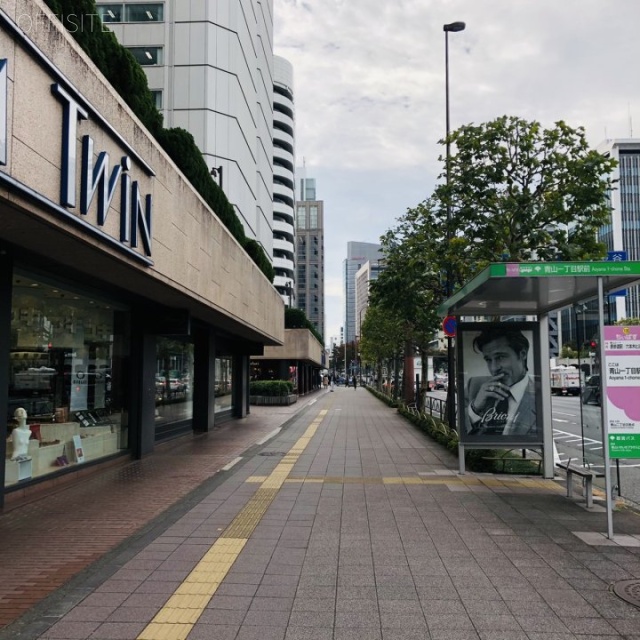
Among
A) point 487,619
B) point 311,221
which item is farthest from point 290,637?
point 311,221

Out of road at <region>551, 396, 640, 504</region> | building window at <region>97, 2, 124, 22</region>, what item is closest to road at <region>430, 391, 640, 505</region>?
road at <region>551, 396, 640, 504</region>

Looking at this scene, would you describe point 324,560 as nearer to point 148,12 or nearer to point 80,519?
point 80,519

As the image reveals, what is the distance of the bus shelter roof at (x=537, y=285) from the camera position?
655 centimetres

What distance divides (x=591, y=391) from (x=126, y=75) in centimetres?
797

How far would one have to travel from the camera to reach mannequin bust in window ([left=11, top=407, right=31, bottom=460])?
7988mm

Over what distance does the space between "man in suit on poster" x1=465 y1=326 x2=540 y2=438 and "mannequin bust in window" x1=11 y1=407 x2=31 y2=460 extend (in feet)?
21.9

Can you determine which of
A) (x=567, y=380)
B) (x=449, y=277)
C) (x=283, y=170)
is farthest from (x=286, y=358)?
(x=283, y=170)

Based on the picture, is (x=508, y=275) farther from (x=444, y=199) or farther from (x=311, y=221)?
(x=311, y=221)

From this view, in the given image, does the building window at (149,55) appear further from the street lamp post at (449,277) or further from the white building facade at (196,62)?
the street lamp post at (449,277)

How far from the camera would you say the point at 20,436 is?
26.5 ft

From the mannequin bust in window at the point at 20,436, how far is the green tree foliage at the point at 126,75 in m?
4.82

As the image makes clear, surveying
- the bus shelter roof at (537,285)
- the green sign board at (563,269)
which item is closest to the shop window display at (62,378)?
the bus shelter roof at (537,285)

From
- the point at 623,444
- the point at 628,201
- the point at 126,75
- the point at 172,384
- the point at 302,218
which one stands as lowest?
the point at 623,444

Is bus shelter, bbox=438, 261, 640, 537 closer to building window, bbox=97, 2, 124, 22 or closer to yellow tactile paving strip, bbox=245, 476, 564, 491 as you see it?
yellow tactile paving strip, bbox=245, 476, 564, 491
